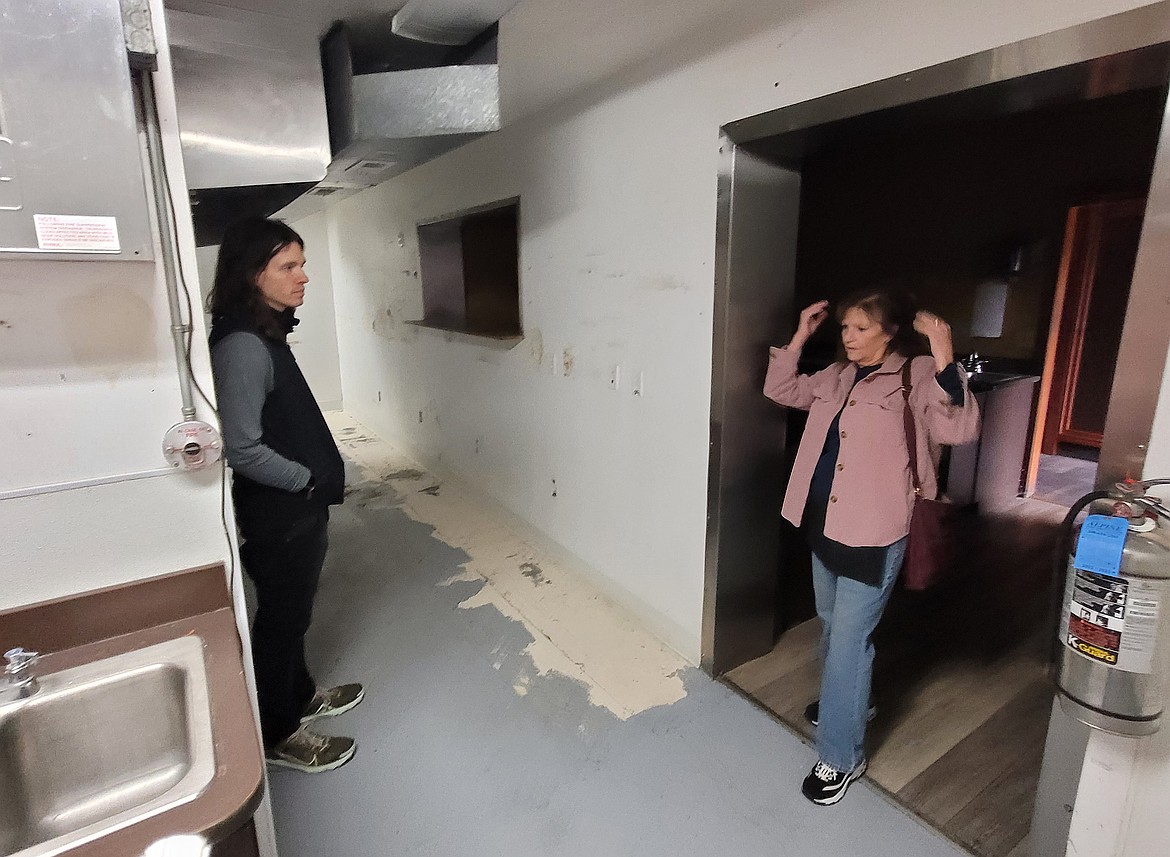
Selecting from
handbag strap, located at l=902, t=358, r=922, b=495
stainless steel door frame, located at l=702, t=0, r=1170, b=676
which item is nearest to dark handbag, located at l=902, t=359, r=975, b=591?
handbag strap, located at l=902, t=358, r=922, b=495

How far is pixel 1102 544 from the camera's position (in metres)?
1.08

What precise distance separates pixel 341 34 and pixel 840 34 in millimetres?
1650

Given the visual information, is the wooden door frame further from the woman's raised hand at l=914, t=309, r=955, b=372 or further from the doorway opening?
the woman's raised hand at l=914, t=309, r=955, b=372

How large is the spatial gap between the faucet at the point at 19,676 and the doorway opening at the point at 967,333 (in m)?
1.69

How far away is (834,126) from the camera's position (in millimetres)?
1654

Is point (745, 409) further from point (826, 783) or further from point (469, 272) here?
point (469, 272)

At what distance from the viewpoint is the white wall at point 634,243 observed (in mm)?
1552

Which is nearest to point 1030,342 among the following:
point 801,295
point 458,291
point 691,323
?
point 801,295

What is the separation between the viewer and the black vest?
161cm

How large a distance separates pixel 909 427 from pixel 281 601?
172 cm

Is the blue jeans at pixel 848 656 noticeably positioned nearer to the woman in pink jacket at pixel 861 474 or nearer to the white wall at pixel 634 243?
the woman in pink jacket at pixel 861 474

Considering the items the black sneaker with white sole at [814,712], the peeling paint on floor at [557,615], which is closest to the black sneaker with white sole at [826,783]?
the black sneaker with white sole at [814,712]

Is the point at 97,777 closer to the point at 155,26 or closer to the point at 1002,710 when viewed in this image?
the point at 155,26

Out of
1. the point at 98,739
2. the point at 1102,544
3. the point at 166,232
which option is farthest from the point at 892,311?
the point at 98,739
